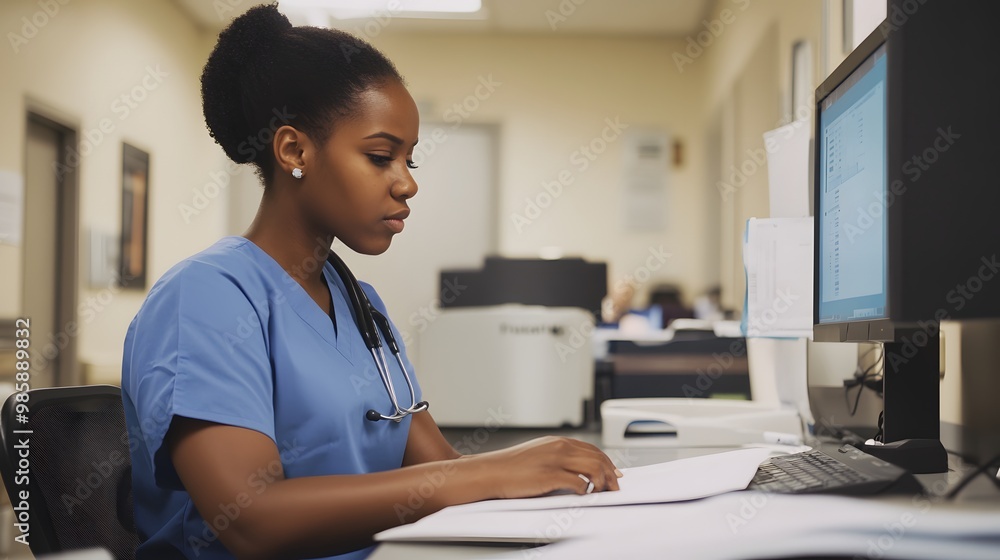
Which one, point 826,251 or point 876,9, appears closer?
point 826,251

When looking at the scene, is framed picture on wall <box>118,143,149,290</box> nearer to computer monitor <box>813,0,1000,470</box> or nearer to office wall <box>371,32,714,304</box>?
office wall <box>371,32,714,304</box>

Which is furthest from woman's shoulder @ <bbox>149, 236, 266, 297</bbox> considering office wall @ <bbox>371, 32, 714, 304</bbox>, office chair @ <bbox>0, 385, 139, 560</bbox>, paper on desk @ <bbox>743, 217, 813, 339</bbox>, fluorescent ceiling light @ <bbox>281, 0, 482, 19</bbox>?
office wall @ <bbox>371, 32, 714, 304</bbox>

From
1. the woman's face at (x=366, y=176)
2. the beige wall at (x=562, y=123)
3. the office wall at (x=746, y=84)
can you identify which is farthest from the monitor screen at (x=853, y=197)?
the beige wall at (x=562, y=123)

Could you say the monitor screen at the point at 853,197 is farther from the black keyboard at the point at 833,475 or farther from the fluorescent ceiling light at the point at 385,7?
the fluorescent ceiling light at the point at 385,7

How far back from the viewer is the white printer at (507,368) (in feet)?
6.12

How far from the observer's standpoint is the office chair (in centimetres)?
94

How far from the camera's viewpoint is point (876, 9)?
1.46 m

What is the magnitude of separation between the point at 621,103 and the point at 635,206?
75cm

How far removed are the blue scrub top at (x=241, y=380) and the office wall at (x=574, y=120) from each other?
5021 mm

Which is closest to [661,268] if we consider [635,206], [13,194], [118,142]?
[635,206]

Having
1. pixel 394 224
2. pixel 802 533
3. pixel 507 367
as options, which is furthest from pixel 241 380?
pixel 507 367

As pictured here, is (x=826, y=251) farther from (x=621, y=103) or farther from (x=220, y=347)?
(x=621, y=103)

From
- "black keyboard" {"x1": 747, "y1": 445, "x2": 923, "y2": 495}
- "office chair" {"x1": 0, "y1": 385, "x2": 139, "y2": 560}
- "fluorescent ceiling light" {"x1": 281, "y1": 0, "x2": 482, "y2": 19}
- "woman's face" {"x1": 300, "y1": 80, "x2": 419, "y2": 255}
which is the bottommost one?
"office chair" {"x1": 0, "y1": 385, "x2": 139, "y2": 560}

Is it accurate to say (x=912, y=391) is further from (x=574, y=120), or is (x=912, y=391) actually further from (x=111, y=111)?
(x=574, y=120)
